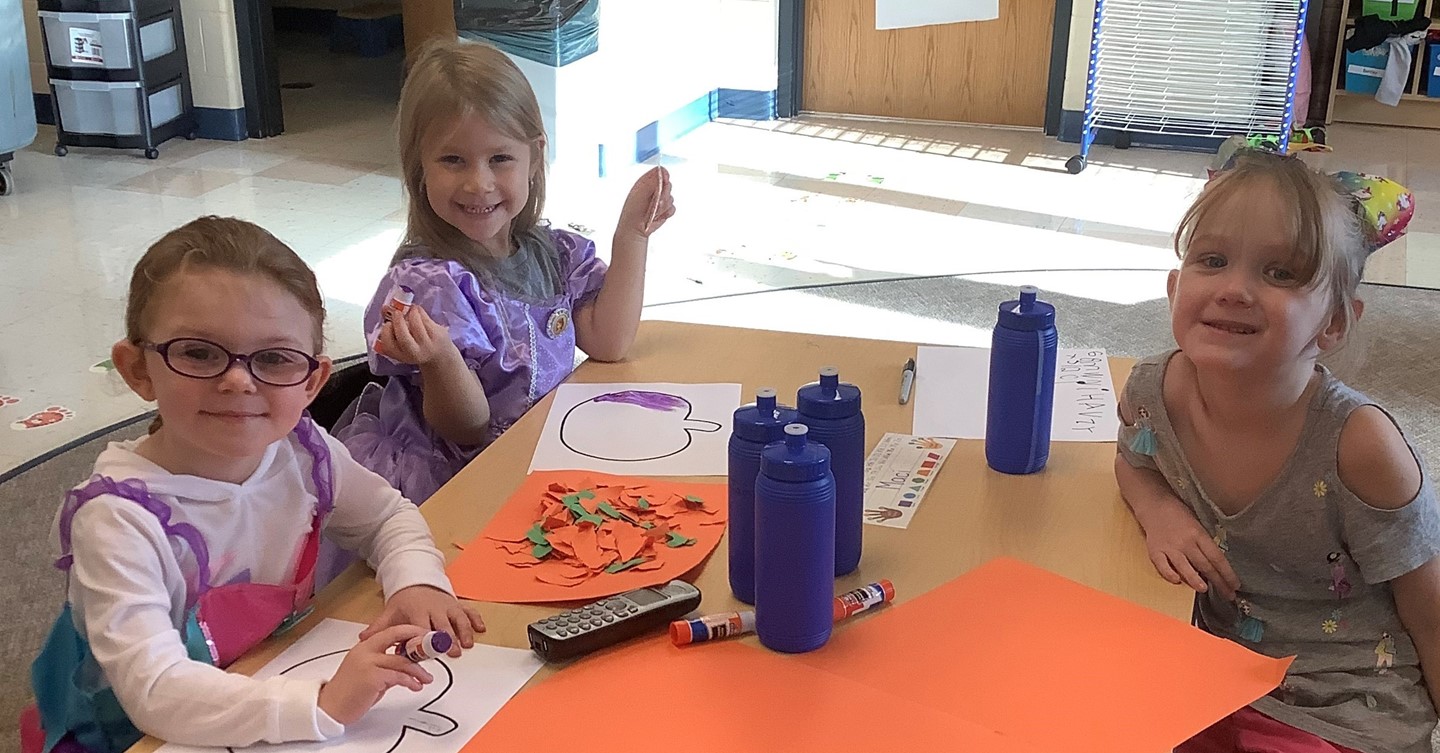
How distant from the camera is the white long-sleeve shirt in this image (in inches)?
34.6

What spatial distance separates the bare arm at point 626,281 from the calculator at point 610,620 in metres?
0.63

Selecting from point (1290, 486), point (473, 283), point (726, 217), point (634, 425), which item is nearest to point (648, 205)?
point (473, 283)

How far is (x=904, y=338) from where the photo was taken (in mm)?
3105

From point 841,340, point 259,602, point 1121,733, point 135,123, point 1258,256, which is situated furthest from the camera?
point 135,123

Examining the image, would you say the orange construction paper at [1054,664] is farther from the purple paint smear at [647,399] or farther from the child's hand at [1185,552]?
the purple paint smear at [647,399]

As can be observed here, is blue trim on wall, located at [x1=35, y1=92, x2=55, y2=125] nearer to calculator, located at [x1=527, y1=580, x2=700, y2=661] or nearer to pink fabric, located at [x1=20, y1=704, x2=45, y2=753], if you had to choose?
pink fabric, located at [x1=20, y1=704, x2=45, y2=753]

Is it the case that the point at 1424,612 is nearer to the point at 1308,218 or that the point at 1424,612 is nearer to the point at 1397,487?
the point at 1397,487

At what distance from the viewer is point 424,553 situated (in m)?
1.08

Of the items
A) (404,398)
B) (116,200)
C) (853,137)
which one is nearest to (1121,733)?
(404,398)

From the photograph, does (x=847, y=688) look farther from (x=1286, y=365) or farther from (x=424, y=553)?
(x=1286, y=365)

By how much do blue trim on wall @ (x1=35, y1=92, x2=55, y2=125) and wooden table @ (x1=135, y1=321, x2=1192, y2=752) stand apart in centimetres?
460

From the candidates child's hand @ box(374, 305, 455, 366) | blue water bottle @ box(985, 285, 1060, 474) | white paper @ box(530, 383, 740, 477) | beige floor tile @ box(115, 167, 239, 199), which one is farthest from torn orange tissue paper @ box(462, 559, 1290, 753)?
beige floor tile @ box(115, 167, 239, 199)

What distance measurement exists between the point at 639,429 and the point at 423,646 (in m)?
0.51

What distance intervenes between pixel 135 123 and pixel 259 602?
13.9 ft
